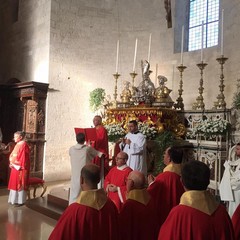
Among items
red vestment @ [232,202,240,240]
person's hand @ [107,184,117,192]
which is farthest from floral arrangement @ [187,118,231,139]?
red vestment @ [232,202,240,240]

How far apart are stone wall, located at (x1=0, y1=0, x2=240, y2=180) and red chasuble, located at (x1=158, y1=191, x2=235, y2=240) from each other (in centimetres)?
835

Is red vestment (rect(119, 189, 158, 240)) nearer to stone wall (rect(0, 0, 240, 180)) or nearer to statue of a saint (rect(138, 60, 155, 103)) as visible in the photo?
statue of a saint (rect(138, 60, 155, 103))

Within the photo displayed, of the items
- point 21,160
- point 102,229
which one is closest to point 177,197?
point 102,229

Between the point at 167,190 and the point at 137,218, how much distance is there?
1174mm

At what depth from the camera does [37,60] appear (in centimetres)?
1226

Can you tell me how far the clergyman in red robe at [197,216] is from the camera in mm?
2559

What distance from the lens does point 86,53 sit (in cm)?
1261

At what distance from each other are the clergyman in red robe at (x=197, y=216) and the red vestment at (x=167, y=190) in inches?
74.8

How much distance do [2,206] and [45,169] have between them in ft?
11.7

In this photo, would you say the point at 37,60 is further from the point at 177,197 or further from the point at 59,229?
the point at 59,229

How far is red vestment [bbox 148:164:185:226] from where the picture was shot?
15.1ft

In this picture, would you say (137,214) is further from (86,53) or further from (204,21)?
(204,21)

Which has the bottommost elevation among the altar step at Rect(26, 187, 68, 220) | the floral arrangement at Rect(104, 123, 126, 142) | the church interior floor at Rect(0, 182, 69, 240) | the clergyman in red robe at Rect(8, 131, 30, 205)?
the church interior floor at Rect(0, 182, 69, 240)

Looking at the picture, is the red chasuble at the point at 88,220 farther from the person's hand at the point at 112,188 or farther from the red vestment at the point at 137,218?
the person's hand at the point at 112,188
